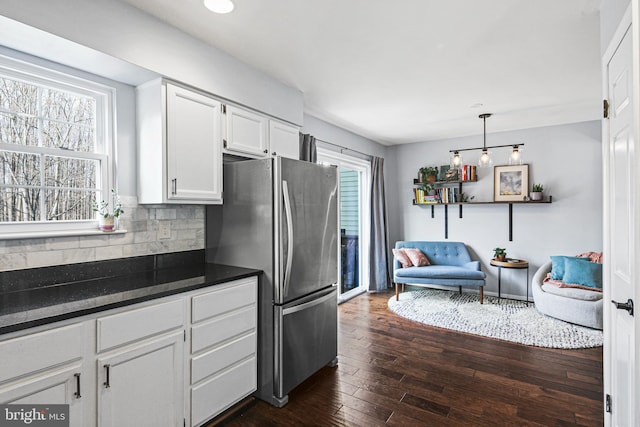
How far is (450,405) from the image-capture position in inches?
91.1

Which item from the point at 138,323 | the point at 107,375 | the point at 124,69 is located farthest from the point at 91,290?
the point at 124,69

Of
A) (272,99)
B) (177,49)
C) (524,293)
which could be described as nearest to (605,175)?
(272,99)

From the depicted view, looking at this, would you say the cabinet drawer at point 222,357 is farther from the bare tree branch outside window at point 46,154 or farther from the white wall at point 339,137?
the white wall at point 339,137

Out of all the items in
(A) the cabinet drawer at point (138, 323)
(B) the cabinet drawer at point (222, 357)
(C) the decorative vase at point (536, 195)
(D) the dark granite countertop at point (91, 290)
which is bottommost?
(B) the cabinet drawer at point (222, 357)

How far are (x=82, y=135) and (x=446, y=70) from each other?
9.06ft

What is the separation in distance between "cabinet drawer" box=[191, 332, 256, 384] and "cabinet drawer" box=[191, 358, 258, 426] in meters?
0.05

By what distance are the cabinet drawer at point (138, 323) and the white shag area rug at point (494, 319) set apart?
301cm

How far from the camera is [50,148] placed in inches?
79.5

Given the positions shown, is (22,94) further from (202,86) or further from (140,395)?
(140,395)

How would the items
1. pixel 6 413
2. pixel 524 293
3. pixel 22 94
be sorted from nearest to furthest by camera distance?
pixel 6 413 < pixel 22 94 < pixel 524 293

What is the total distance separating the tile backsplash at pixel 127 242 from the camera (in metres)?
1.85

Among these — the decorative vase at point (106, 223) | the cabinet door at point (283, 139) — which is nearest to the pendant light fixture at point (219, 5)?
the cabinet door at point (283, 139)

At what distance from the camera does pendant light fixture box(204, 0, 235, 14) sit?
193 centimetres

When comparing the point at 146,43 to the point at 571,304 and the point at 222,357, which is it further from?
the point at 571,304
